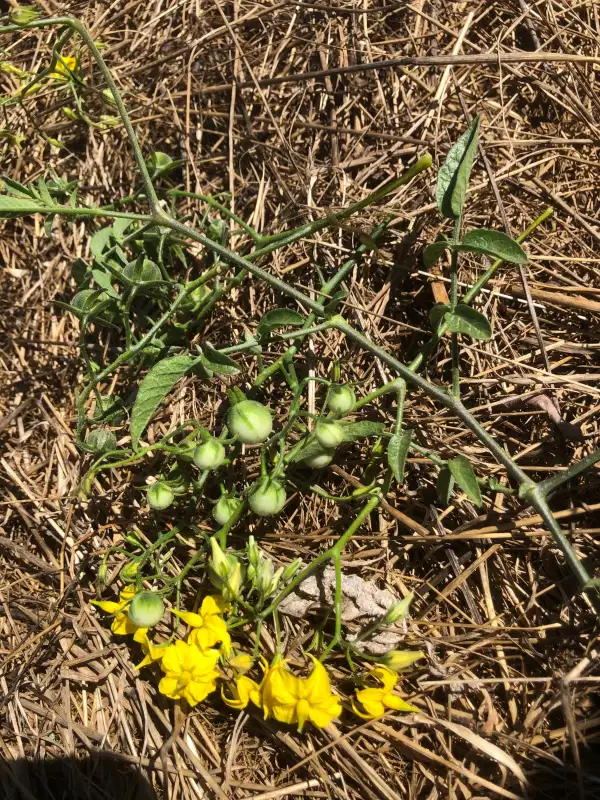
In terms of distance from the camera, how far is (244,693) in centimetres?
141

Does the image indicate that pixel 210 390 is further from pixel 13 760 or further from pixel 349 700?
pixel 13 760

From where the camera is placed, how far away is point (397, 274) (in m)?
1.64

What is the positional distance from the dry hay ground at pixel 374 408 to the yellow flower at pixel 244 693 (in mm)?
131

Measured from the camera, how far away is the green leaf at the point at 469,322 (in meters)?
1.33

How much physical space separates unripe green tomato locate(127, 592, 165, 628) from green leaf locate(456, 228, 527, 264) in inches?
41.9

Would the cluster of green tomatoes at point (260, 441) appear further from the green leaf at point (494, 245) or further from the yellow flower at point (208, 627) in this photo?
the green leaf at point (494, 245)

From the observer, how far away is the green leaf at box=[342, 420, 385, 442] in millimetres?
1404

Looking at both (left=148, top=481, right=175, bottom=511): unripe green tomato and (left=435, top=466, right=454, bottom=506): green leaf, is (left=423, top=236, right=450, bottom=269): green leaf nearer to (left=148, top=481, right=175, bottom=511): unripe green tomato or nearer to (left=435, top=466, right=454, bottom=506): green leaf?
(left=435, top=466, right=454, bottom=506): green leaf

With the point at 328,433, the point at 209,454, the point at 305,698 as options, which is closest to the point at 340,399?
the point at 328,433

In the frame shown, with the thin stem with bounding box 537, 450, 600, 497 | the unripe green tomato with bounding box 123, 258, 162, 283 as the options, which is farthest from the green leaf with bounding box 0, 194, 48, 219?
the thin stem with bounding box 537, 450, 600, 497

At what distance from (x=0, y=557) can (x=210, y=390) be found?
785mm

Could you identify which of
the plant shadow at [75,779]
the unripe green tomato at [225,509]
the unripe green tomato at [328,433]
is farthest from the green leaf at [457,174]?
the plant shadow at [75,779]

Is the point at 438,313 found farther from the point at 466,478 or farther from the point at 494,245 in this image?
the point at 466,478

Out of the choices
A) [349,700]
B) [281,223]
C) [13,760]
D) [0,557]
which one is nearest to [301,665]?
[349,700]
